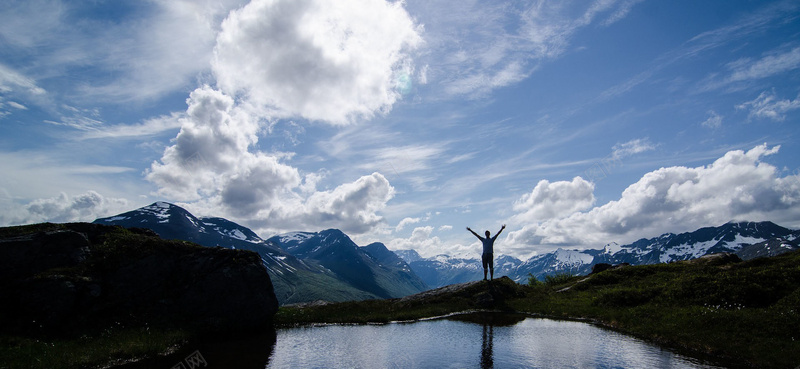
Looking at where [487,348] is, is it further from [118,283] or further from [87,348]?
[118,283]

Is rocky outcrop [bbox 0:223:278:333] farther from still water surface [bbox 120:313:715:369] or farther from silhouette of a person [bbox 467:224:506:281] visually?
silhouette of a person [bbox 467:224:506:281]

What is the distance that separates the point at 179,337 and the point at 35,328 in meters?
6.15

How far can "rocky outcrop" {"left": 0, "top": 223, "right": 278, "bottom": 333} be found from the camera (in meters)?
18.3

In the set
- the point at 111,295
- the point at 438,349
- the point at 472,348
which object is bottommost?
the point at 438,349

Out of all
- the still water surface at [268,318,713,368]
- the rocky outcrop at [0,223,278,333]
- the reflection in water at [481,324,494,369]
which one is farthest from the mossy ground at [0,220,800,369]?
the reflection in water at [481,324,494,369]

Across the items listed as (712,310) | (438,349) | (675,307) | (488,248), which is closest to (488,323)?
(438,349)

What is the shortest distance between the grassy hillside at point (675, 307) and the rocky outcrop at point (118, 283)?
4.43m

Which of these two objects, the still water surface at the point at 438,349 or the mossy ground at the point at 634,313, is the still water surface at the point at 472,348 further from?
the mossy ground at the point at 634,313

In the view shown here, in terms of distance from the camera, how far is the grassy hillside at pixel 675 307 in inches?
641

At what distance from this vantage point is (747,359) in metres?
14.9

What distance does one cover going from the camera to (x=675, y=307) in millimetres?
23188

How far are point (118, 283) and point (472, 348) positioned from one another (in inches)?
793

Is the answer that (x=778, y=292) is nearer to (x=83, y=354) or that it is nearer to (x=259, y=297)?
(x=259, y=297)

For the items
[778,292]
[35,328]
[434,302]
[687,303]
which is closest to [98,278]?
[35,328]
